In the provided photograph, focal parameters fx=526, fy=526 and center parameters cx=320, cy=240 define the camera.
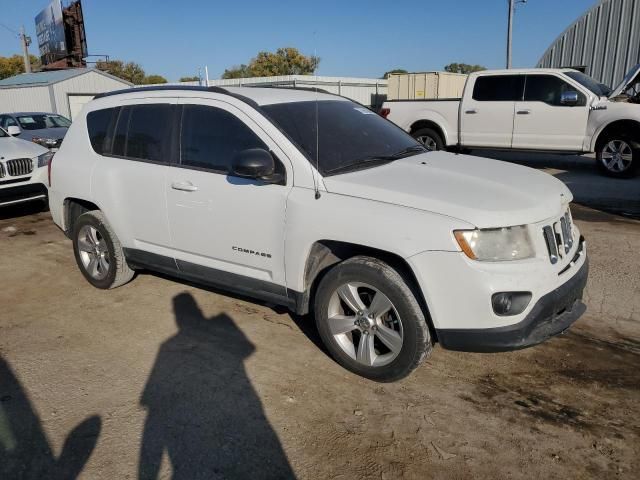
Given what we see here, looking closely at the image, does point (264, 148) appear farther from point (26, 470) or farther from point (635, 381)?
point (635, 381)

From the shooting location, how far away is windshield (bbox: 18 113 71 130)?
44.9 feet

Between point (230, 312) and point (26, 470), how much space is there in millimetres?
2021

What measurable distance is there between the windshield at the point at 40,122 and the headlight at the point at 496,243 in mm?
13838

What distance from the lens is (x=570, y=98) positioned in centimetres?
980

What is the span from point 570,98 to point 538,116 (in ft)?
2.17

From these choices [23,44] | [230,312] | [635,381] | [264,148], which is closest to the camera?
[635,381]

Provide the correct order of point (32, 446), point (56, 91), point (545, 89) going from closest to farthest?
point (32, 446) < point (545, 89) < point (56, 91)

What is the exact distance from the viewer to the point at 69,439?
286cm

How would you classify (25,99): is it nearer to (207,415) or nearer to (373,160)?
(373,160)

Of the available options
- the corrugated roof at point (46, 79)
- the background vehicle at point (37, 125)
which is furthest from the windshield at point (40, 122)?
the corrugated roof at point (46, 79)

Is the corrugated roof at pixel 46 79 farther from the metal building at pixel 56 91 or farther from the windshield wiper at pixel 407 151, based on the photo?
the windshield wiper at pixel 407 151

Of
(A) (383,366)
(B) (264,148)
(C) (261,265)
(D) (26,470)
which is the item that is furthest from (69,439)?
(B) (264,148)

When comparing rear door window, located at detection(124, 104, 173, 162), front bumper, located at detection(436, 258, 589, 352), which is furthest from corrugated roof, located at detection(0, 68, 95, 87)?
front bumper, located at detection(436, 258, 589, 352)

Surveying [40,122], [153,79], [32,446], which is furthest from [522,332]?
[153,79]
